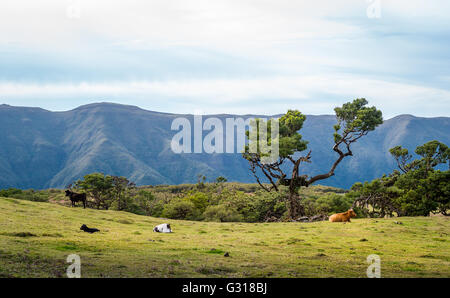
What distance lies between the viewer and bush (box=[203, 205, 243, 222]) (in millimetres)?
48562

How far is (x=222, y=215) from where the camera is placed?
48594 millimetres

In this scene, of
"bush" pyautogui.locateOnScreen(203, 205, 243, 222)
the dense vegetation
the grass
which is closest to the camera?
the grass

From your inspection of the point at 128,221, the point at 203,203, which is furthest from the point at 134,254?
the point at 203,203

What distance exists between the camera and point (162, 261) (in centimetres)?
1268

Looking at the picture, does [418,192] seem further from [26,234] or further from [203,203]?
[26,234]

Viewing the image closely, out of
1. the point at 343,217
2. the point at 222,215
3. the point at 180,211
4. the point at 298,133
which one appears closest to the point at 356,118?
the point at 298,133

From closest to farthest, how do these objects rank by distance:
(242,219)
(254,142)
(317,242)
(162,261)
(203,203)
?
(162,261)
(317,242)
(254,142)
(242,219)
(203,203)

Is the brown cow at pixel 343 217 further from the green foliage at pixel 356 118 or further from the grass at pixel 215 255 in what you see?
the green foliage at pixel 356 118

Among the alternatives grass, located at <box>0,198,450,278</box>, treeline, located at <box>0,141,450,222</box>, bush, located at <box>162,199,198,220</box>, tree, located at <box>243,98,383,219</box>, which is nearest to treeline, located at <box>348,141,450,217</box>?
treeline, located at <box>0,141,450,222</box>

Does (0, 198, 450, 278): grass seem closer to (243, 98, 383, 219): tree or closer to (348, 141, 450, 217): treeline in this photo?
(243, 98, 383, 219): tree

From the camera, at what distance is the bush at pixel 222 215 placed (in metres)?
48.6

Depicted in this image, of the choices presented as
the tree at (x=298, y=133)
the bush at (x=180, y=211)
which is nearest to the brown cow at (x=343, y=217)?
the tree at (x=298, y=133)

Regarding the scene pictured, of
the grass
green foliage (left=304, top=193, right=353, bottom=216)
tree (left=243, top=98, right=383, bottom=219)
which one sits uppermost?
tree (left=243, top=98, right=383, bottom=219)
